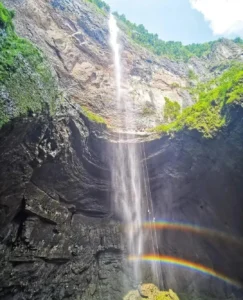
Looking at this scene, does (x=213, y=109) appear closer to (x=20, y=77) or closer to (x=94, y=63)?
(x=20, y=77)

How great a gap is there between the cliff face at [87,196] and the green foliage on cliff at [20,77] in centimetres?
48

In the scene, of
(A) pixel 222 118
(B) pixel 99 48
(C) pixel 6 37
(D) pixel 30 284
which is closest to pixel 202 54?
(B) pixel 99 48

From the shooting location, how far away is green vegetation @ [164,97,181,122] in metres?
21.3

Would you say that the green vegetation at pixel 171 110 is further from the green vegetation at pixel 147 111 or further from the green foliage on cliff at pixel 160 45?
the green foliage on cliff at pixel 160 45

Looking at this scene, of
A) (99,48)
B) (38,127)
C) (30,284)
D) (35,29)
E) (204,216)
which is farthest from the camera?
(99,48)

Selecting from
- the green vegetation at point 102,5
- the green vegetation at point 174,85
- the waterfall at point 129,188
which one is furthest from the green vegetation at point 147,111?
the green vegetation at point 102,5

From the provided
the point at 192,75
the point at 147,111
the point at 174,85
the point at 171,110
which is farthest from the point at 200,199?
the point at 192,75

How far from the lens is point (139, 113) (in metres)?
20.9

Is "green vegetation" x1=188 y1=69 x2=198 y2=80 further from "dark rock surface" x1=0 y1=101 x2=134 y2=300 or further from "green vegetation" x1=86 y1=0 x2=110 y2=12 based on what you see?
"dark rock surface" x1=0 y1=101 x2=134 y2=300

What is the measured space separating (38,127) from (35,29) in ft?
41.8

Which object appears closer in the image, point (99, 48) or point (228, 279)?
point (228, 279)

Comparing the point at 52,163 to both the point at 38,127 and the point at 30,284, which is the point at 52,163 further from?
the point at 30,284

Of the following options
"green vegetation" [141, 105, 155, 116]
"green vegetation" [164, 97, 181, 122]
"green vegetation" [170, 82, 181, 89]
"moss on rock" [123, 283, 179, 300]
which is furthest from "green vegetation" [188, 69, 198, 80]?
"moss on rock" [123, 283, 179, 300]

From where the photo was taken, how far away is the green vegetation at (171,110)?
838 inches
